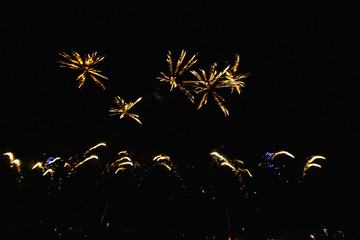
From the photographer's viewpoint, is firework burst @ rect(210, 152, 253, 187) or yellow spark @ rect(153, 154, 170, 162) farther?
firework burst @ rect(210, 152, 253, 187)

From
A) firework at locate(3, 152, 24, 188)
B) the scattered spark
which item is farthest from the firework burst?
firework at locate(3, 152, 24, 188)

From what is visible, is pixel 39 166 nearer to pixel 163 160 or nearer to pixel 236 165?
pixel 163 160

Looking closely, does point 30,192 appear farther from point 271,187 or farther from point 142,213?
point 271,187

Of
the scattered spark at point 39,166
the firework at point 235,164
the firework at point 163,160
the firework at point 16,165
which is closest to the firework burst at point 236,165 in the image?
the firework at point 235,164

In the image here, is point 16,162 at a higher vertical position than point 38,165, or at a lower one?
higher

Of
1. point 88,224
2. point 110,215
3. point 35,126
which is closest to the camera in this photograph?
point 88,224

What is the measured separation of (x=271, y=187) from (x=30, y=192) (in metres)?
9.69

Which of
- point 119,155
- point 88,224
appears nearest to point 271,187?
point 119,155

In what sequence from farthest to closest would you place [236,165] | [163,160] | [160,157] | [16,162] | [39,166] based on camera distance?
[236,165]
[163,160]
[160,157]
[16,162]
[39,166]

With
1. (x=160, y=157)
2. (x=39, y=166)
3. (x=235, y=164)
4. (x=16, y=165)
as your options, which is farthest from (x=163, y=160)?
(x=16, y=165)

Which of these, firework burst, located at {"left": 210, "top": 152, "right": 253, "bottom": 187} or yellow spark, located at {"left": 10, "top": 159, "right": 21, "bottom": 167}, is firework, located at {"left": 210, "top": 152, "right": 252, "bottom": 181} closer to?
firework burst, located at {"left": 210, "top": 152, "right": 253, "bottom": 187}

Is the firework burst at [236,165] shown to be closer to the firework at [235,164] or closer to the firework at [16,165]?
the firework at [235,164]

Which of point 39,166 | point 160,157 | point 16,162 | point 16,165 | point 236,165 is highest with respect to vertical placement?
point 16,162

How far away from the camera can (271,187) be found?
888cm
